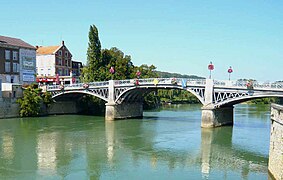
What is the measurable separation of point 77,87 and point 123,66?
17058 millimetres

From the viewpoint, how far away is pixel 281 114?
1728cm

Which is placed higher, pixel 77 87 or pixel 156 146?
pixel 77 87

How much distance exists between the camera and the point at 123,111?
53.0 m

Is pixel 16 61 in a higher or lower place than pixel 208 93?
higher

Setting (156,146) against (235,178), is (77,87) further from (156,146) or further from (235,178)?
(235,178)

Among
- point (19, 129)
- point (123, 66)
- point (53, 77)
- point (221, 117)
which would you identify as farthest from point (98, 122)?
point (53, 77)

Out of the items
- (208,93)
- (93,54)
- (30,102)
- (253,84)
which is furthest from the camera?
(93,54)

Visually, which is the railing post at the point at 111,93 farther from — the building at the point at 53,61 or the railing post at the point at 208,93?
the building at the point at 53,61

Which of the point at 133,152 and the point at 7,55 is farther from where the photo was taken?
Answer: the point at 7,55

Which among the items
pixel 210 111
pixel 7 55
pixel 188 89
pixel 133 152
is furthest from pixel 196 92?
pixel 7 55

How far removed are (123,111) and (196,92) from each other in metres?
14.4

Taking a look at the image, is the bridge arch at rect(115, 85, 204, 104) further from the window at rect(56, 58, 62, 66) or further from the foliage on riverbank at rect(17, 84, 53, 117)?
the window at rect(56, 58, 62, 66)

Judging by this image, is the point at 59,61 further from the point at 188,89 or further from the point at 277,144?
the point at 277,144

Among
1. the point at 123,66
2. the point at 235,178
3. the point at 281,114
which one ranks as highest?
the point at 123,66
